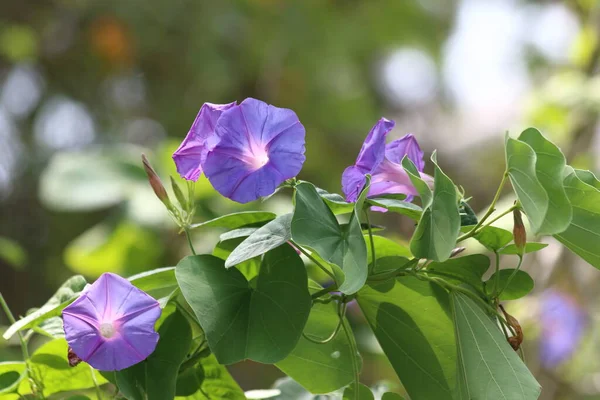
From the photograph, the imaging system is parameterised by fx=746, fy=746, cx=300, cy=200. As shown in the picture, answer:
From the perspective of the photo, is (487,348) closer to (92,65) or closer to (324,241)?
(324,241)

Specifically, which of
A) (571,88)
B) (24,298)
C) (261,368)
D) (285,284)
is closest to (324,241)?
(285,284)

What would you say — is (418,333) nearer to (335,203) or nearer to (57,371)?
(335,203)

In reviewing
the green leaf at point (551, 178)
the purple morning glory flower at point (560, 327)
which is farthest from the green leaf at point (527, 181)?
the purple morning glory flower at point (560, 327)

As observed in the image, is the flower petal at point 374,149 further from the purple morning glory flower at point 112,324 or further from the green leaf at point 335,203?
the purple morning glory flower at point 112,324

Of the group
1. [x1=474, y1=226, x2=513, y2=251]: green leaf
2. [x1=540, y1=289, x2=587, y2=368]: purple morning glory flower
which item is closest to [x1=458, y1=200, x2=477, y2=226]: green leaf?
[x1=474, y1=226, x2=513, y2=251]: green leaf

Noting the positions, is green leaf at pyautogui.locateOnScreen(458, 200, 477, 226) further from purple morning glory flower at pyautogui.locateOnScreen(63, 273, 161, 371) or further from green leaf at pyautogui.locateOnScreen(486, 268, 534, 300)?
purple morning glory flower at pyautogui.locateOnScreen(63, 273, 161, 371)

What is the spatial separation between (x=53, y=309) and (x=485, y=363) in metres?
0.20

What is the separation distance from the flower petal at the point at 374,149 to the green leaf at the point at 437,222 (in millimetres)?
40

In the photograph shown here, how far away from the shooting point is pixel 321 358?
411mm

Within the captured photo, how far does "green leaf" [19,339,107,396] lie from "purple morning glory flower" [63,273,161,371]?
8 cm

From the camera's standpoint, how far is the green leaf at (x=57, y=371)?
16.0 inches

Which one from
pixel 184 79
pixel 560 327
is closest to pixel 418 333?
pixel 560 327

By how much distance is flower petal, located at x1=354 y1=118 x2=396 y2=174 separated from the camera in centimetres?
37

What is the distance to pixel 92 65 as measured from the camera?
2.45 m
